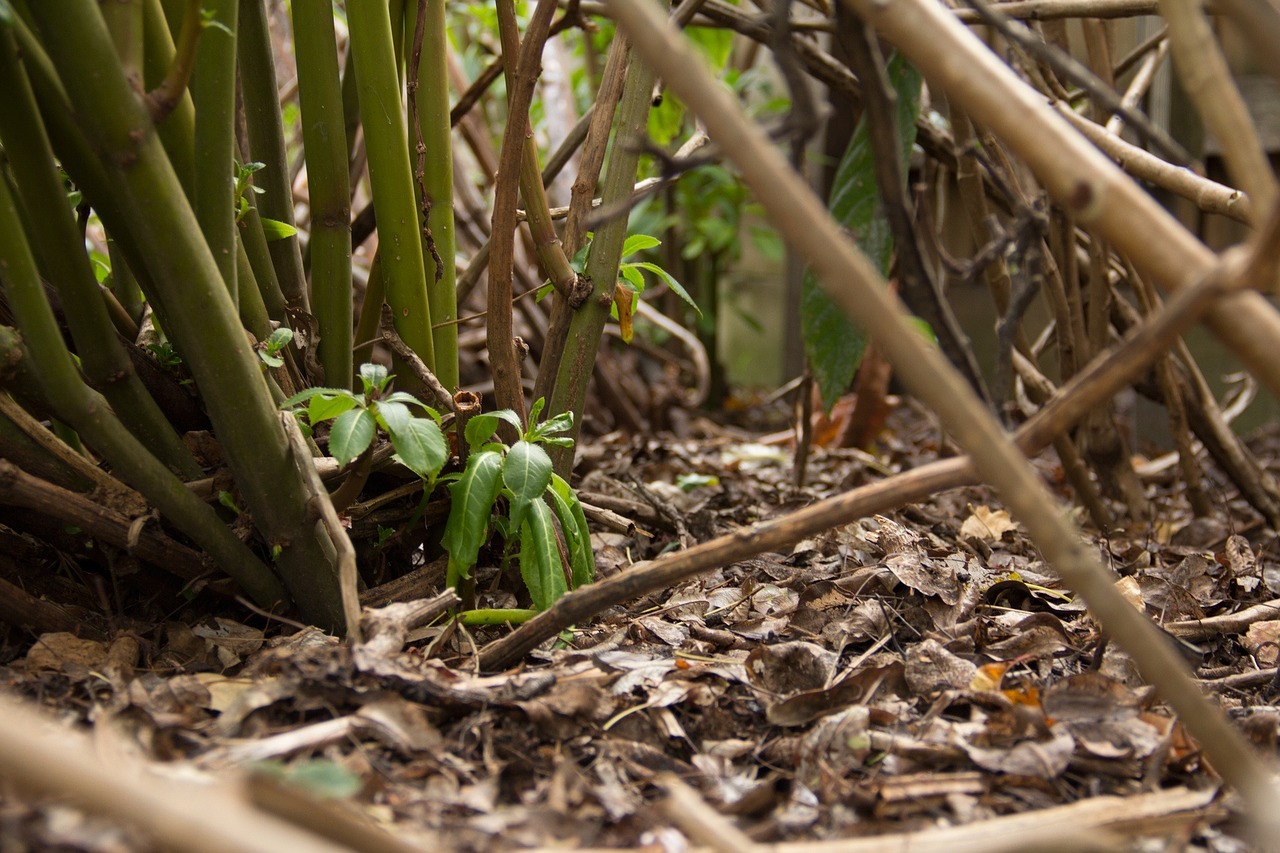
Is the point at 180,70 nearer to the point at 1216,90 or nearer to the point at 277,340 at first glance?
the point at 277,340

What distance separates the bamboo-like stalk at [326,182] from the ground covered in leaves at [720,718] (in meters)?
0.38

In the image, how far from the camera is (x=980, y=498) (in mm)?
2264

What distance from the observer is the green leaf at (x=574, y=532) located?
1165 millimetres

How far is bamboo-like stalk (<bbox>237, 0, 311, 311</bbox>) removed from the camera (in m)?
1.18

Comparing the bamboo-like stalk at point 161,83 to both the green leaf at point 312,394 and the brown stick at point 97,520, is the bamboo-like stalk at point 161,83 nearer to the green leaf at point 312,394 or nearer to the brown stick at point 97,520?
the green leaf at point 312,394

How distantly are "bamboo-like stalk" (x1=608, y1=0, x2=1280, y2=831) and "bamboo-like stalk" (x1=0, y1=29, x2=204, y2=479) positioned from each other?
2.11 ft

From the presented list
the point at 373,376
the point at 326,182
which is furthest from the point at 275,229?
the point at 373,376

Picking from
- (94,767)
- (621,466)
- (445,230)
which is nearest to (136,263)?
(445,230)

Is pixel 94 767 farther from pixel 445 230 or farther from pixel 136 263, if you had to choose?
pixel 445 230

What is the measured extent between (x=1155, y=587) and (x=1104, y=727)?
55cm

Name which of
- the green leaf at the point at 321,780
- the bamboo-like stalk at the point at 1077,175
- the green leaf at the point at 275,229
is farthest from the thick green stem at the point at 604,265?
the green leaf at the point at 321,780

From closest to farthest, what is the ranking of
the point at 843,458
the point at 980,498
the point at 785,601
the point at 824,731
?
the point at 824,731 → the point at 785,601 → the point at 980,498 → the point at 843,458

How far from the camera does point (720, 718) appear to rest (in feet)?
3.21

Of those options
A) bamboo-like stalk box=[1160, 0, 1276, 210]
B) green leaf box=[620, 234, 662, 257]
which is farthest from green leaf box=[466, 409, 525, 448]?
bamboo-like stalk box=[1160, 0, 1276, 210]
